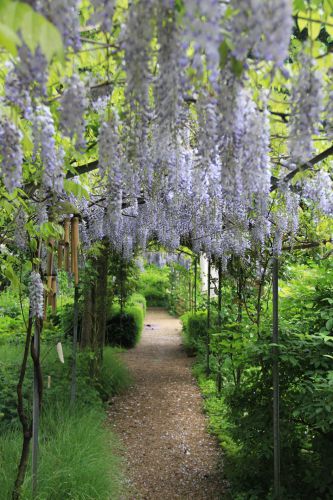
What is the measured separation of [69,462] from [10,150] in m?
2.41

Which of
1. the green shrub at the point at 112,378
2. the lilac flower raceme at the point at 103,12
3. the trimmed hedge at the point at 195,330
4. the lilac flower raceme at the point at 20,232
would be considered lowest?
the green shrub at the point at 112,378

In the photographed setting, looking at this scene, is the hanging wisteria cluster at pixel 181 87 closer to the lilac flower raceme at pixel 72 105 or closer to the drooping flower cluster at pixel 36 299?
the lilac flower raceme at pixel 72 105

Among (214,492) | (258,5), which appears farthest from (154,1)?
(214,492)

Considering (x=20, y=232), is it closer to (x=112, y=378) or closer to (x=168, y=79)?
(x=168, y=79)

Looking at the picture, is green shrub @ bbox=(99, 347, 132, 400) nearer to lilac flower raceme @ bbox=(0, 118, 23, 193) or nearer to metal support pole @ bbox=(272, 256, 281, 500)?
metal support pole @ bbox=(272, 256, 281, 500)

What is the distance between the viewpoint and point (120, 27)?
1.36 m

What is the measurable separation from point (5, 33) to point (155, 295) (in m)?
19.2

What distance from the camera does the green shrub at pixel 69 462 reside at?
9.62ft

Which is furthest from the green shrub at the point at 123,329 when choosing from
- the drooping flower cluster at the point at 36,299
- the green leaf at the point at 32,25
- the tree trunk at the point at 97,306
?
the green leaf at the point at 32,25

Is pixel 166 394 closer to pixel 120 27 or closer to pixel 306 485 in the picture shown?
pixel 306 485

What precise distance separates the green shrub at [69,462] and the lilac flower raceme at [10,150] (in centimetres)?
196

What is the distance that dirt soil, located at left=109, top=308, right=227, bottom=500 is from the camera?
12.1 ft

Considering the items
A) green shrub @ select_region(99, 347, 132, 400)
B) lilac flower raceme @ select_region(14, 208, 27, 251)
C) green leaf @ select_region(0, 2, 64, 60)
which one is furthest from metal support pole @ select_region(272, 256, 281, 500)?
green shrub @ select_region(99, 347, 132, 400)

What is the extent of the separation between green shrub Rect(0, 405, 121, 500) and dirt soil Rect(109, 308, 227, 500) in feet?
0.85
